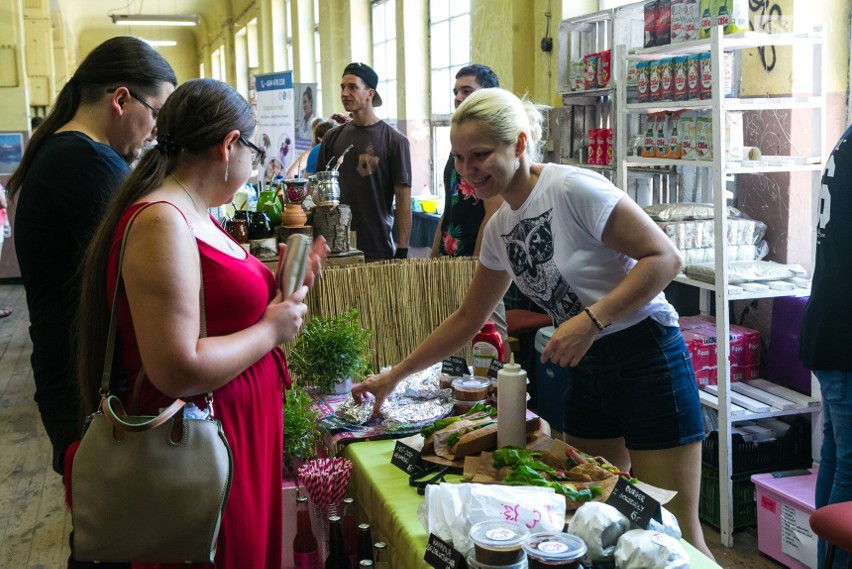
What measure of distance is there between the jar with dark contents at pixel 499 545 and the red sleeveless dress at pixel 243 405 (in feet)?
1.68

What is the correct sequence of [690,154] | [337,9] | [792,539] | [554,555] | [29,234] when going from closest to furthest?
[554,555], [29,234], [792,539], [690,154], [337,9]

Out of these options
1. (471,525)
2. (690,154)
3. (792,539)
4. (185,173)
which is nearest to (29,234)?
(185,173)

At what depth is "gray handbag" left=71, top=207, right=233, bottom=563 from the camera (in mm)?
1531

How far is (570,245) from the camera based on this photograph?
2.08 meters

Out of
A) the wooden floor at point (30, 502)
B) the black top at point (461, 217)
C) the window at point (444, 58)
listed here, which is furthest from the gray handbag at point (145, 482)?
the window at point (444, 58)

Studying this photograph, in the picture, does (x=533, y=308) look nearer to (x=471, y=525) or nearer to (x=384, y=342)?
(x=384, y=342)

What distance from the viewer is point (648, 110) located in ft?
12.8

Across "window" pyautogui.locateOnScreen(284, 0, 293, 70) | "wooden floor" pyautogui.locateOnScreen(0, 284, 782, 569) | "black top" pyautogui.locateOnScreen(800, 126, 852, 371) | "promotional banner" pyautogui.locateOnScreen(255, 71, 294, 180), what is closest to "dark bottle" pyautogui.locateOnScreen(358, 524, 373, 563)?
"black top" pyautogui.locateOnScreen(800, 126, 852, 371)

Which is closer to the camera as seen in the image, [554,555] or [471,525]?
[554,555]

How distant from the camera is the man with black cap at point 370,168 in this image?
16.2 ft

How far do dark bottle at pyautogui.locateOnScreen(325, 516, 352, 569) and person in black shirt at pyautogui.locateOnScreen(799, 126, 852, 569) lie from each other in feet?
4.25

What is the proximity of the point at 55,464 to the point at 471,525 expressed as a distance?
1.16 m

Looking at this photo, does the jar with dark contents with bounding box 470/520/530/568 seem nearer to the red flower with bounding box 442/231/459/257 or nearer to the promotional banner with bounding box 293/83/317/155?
the red flower with bounding box 442/231/459/257

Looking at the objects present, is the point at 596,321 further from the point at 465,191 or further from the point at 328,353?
the point at 465,191
